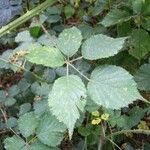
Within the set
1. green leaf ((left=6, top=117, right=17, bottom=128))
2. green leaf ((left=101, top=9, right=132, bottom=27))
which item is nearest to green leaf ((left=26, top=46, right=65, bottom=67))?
green leaf ((left=101, top=9, right=132, bottom=27))

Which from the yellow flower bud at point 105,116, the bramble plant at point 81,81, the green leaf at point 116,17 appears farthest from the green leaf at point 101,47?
the yellow flower bud at point 105,116

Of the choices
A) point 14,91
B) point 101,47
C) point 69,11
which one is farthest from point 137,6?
point 69,11

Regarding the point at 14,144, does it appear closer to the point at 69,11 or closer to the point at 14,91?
the point at 14,91

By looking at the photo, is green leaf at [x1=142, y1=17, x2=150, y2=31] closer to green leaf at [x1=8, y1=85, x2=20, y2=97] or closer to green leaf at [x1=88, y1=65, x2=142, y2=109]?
green leaf at [x1=88, y1=65, x2=142, y2=109]

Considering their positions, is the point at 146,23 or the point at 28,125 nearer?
the point at 28,125

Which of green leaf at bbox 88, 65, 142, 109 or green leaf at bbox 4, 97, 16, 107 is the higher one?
green leaf at bbox 88, 65, 142, 109

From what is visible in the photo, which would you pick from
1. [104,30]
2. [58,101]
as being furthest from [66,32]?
[104,30]
